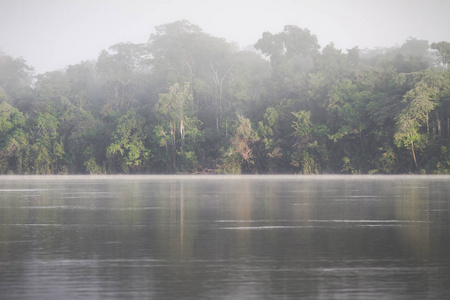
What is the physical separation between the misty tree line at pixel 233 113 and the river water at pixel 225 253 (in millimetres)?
28677

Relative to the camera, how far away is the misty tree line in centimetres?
4422

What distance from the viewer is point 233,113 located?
54875mm

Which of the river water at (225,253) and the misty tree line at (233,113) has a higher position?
the misty tree line at (233,113)

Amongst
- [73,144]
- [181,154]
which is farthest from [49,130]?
[181,154]

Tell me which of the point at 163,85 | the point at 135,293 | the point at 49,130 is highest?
the point at 163,85

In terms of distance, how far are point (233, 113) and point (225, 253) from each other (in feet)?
151

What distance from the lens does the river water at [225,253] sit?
22.2 ft

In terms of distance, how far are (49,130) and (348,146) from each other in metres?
26.6

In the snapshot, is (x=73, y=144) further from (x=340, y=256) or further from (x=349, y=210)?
(x=340, y=256)

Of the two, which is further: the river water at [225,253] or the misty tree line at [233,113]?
the misty tree line at [233,113]

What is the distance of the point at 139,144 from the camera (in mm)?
52031

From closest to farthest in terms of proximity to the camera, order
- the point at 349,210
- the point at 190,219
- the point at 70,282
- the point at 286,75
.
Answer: the point at 70,282, the point at 190,219, the point at 349,210, the point at 286,75

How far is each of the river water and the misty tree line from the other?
28677mm

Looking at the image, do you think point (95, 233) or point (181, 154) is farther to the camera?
point (181, 154)
